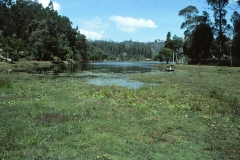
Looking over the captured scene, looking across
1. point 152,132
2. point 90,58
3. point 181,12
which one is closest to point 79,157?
point 152,132

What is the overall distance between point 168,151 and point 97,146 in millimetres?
2867

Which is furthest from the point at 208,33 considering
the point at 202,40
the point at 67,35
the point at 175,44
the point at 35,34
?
the point at 67,35

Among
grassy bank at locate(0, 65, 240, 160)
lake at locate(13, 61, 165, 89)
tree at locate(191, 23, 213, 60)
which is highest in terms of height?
tree at locate(191, 23, 213, 60)

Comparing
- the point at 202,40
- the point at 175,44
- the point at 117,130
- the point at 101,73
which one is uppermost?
the point at 175,44

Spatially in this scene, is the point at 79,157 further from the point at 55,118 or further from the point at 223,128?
the point at 223,128

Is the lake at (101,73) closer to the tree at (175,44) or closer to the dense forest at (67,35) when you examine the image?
the dense forest at (67,35)

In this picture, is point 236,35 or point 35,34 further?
point 35,34

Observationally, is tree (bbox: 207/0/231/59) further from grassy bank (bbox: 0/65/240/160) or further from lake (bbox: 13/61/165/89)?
grassy bank (bbox: 0/65/240/160)

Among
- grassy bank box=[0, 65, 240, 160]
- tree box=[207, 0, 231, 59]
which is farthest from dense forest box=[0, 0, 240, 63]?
grassy bank box=[0, 65, 240, 160]

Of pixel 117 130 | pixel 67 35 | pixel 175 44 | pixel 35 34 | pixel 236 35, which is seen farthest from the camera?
pixel 67 35

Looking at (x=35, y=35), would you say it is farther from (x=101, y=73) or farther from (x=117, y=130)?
(x=117, y=130)

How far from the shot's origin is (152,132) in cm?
1091

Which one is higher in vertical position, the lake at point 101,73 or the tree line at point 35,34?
the tree line at point 35,34

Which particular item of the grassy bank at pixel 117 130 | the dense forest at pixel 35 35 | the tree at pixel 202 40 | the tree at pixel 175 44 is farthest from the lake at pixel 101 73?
the tree at pixel 175 44
